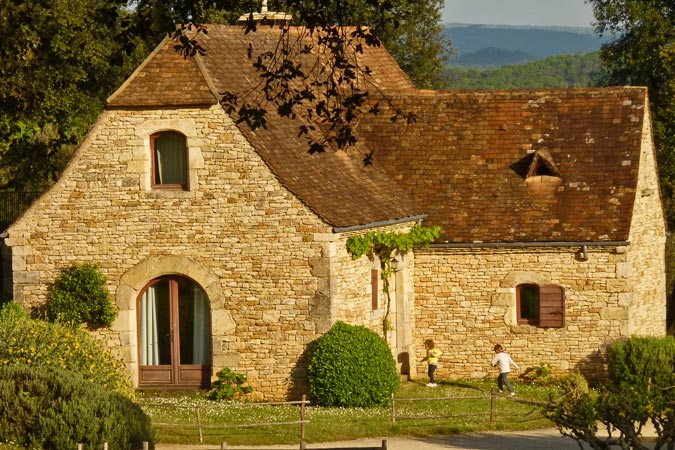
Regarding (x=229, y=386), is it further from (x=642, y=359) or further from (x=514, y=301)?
(x=642, y=359)

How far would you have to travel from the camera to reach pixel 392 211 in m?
31.2

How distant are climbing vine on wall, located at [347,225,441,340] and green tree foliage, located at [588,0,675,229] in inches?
442

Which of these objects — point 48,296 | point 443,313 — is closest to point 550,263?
point 443,313

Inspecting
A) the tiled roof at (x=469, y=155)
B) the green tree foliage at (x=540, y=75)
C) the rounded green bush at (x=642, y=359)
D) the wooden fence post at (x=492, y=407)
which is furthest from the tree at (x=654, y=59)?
the green tree foliage at (x=540, y=75)

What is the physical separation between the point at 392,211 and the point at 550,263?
327 centimetres

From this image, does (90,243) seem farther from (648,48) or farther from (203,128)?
(648,48)

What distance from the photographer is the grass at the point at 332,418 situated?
1018 inches

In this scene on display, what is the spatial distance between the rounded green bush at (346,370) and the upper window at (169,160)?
4.04 metres

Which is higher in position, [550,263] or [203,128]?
[203,128]

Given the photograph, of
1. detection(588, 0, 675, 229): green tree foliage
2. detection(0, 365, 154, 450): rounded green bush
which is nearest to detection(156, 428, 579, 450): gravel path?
detection(0, 365, 154, 450): rounded green bush

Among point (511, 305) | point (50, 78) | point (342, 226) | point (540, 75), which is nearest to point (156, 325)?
point (342, 226)

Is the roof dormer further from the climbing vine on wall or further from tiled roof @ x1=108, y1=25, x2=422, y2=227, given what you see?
tiled roof @ x1=108, y1=25, x2=422, y2=227

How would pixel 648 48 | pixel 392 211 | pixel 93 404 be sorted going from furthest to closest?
pixel 648 48 → pixel 392 211 → pixel 93 404

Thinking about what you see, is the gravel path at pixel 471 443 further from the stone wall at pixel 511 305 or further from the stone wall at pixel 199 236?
the stone wall at pixel 511 305
